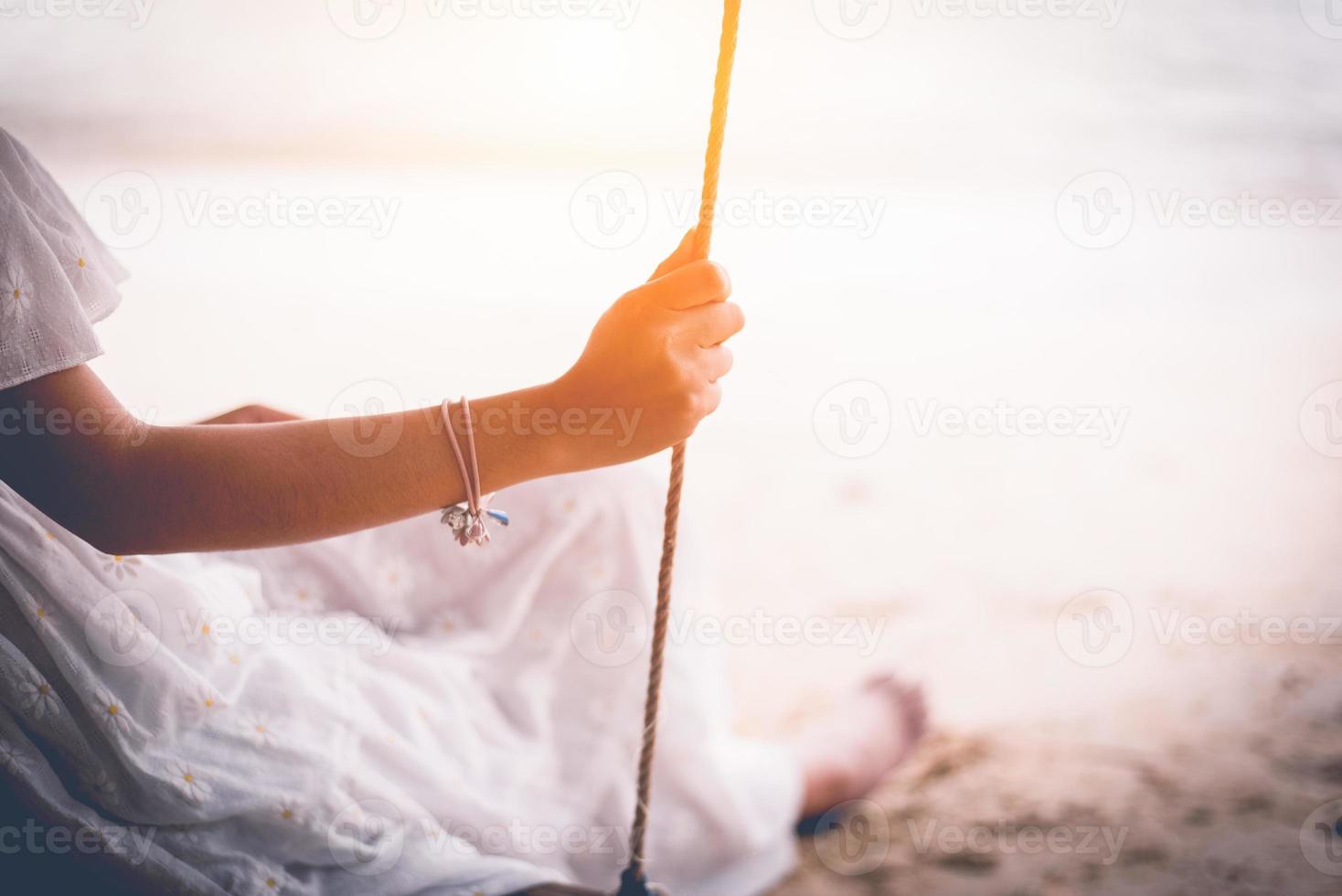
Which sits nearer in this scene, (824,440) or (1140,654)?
(1140,654)

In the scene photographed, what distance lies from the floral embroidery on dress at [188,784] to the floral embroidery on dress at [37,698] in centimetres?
8

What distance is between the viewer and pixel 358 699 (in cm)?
74

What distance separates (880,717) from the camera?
3.93 feet

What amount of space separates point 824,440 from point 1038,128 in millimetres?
2484

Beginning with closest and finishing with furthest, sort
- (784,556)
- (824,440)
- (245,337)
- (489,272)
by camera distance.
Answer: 1. (784,556)
2. (824,440)
3. (245,337)
4. (489,272)

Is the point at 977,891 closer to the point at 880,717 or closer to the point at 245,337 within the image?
the point at 880,717

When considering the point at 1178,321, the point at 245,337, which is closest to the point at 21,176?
the point at 245,337

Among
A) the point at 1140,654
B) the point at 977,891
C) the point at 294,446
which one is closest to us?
the point at 294,446

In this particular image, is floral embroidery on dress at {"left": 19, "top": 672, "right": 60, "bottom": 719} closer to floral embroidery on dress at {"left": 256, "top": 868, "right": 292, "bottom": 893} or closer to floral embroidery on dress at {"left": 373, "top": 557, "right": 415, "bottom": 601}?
floral embroidery on dress at {"left": 256, "top": 868, "right": 292, "bottom": 893}

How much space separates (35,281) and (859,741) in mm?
959

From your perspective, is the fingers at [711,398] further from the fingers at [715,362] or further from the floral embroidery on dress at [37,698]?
the floral embroidery on dress at [37,698]

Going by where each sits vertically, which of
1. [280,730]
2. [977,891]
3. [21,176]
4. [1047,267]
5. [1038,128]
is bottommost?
[977,891]

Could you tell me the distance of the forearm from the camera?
549mm

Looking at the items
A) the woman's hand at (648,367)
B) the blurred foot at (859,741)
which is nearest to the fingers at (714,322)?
the woman's hand at (648,367)
